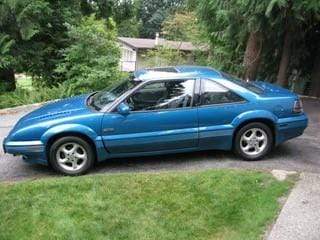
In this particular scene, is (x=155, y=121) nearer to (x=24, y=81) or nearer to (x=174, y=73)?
(x=174, y=73)

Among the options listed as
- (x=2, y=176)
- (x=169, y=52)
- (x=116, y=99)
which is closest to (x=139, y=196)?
(x=116, y=99)

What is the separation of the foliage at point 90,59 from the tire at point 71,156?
6.01 meters

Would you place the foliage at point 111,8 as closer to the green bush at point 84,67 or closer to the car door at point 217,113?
the green bush at point 84,67

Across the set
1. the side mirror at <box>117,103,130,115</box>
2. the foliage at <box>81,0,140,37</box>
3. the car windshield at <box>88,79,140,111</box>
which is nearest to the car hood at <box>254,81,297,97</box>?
the car windshield at <box>88,79,140,111</box>

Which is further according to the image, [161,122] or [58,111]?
[58,111]

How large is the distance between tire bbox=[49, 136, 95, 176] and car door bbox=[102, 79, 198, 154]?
1.06 ft

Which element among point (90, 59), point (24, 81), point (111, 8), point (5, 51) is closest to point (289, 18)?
point (90, 59)

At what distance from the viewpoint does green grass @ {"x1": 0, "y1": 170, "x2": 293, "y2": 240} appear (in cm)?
568

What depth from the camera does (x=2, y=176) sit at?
287 inches

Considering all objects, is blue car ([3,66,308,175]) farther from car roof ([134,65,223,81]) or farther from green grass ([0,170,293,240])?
green grass ([0,170,293,240])

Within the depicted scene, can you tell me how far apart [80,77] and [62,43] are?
121 inches

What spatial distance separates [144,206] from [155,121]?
1516 mm

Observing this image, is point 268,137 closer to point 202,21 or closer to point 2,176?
point 2,176

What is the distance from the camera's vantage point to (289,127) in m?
7.61
